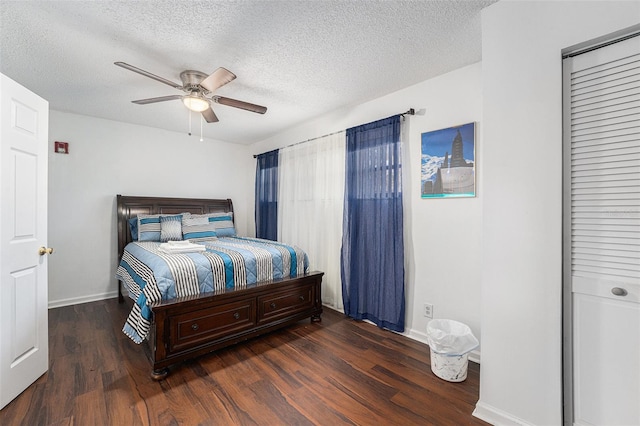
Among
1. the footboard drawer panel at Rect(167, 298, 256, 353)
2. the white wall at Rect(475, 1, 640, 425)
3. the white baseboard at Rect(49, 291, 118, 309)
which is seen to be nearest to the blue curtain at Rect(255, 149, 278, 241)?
the footboard drawer panel at Rect(167, 298, 256, 353)

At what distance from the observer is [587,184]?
142 centimetres

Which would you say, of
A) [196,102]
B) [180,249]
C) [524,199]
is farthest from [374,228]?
[196,102]

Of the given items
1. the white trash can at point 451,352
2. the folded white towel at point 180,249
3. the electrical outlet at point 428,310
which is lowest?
the white trash can at point 451,352

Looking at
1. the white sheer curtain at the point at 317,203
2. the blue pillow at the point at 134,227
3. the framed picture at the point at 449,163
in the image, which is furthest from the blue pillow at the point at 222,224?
the framed picture at the point at 449,163

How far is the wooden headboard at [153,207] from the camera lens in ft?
12.7

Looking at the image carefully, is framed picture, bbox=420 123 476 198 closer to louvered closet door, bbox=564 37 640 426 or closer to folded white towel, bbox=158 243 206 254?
louvered closet door, bbox=564 37 640 426

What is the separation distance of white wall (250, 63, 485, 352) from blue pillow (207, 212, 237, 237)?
278 cm

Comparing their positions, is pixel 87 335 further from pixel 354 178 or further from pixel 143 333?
pixel 354 178

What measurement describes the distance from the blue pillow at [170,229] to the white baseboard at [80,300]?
1.25m

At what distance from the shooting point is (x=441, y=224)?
8.46ft

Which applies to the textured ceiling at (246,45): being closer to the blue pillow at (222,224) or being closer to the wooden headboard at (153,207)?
the wooden headboard at (153,207)

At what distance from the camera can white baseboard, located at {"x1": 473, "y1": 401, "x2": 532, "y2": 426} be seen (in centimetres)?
155

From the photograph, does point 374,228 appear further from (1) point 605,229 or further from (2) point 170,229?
(2) point 170,229

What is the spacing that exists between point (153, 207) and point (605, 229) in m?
4.85
